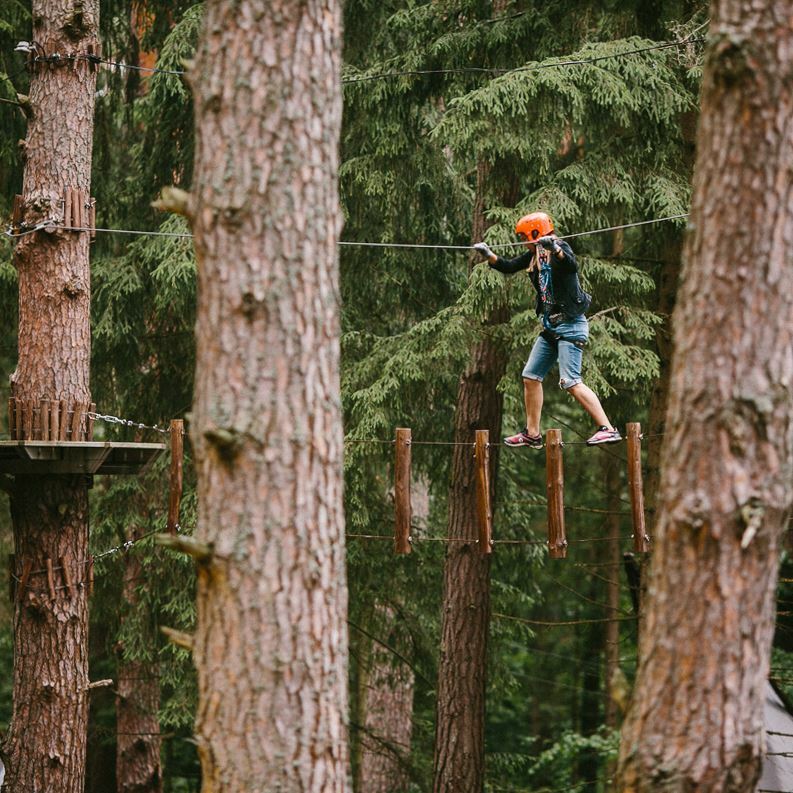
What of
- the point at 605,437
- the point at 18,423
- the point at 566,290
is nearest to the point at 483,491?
the point at 605,437

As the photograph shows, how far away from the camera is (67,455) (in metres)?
6.26

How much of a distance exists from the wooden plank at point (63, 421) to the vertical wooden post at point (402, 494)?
1.99 m

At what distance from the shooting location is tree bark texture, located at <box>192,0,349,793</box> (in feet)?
11.2

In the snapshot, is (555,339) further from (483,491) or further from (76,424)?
(76,424)

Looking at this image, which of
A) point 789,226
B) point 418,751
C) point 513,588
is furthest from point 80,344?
point 418,751

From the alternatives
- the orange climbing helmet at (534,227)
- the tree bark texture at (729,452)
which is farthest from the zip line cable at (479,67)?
the tree bark texture at (729,452)

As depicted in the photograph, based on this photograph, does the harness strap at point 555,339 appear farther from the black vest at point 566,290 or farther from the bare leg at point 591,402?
the bare leg at point 591,402

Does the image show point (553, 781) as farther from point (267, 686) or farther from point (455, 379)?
point (267, 686)

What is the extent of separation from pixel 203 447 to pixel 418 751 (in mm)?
9635

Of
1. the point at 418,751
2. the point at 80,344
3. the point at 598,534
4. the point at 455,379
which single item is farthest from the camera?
the point at 598,534

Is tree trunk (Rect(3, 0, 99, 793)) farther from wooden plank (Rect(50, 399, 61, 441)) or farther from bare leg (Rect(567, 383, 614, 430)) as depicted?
bare leg (Rect(567, 383, 614, 430))

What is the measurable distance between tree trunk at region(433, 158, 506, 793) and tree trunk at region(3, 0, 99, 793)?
317 cm

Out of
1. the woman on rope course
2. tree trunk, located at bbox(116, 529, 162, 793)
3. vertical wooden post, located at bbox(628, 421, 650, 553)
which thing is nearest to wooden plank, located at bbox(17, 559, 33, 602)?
the woman on rope course

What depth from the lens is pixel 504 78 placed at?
714 cm
